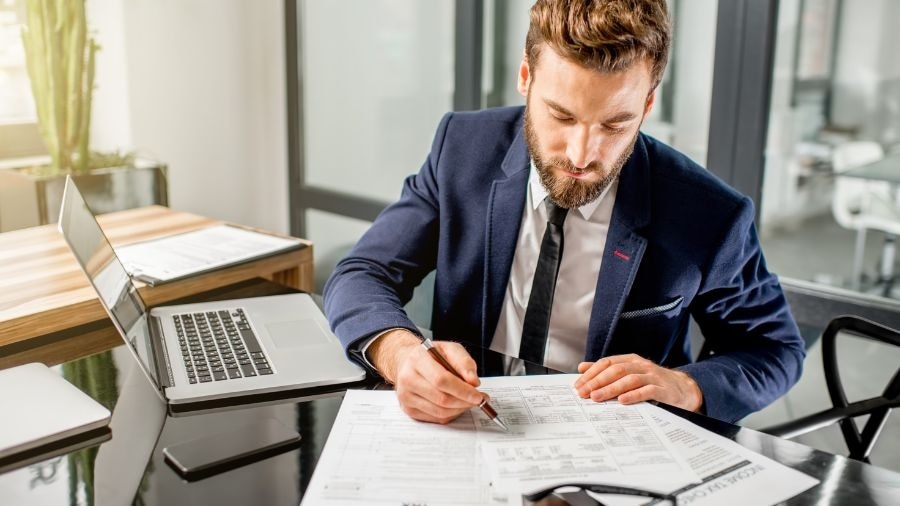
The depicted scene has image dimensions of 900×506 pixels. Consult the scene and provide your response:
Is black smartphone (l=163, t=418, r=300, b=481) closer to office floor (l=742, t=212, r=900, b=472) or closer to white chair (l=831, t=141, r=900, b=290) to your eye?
office floor (l=742, t=212, r=900, b=472)

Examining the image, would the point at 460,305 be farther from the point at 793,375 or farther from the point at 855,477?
the point at 855,477

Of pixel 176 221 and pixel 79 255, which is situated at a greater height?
pixel 79 255

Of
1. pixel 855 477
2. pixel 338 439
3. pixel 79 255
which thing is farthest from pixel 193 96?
pixel 855 477

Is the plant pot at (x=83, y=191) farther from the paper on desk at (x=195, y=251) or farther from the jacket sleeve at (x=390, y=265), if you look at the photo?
the jacket sleeve at (x=390, y=265)

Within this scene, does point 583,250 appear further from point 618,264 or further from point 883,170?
point 883,170

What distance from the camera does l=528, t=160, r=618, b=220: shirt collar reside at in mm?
1455

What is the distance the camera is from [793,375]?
4.49 ft

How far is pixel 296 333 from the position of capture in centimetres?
134

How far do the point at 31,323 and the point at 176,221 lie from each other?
716mm

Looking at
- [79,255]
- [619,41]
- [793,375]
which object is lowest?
[793,375]

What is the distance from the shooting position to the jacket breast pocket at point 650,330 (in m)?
1.40

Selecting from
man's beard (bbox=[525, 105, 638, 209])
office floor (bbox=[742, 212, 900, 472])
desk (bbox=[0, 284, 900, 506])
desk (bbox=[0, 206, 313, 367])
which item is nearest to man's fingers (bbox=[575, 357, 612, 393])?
desk (bbox=[0, 284, 900, 506])

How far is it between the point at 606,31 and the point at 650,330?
515mm

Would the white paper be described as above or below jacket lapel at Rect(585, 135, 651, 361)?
below
